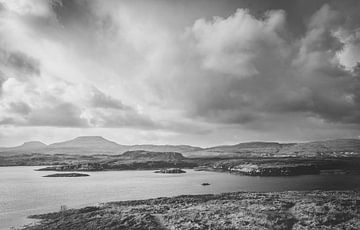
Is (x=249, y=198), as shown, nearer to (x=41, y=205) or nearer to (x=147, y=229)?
(x=147, y=229)

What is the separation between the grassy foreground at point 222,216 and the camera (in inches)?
2021

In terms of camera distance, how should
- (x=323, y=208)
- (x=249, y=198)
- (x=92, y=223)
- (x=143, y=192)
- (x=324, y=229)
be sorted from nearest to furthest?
(x=324, y=229), (x=92, y=223), (x=323, y=208), (x=249, y=198), (x=143, y=192)

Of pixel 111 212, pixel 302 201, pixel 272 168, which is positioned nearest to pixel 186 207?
pixel 111 212

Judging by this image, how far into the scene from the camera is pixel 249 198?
77375 millimetres

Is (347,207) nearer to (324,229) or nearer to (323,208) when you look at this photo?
(323,208)

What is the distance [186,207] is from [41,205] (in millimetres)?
38022

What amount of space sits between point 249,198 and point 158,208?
79.1 ft

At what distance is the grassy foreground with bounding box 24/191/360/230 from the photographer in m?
51.3

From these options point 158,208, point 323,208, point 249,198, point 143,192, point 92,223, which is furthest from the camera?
point 143,192

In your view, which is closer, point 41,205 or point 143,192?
point 41,205

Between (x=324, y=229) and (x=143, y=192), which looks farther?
(x=143, y=192)

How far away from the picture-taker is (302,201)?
69750 mm

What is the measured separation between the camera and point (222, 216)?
56.6 metres

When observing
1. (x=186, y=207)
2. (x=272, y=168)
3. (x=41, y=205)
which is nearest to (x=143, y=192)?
(x=41, y=205)
